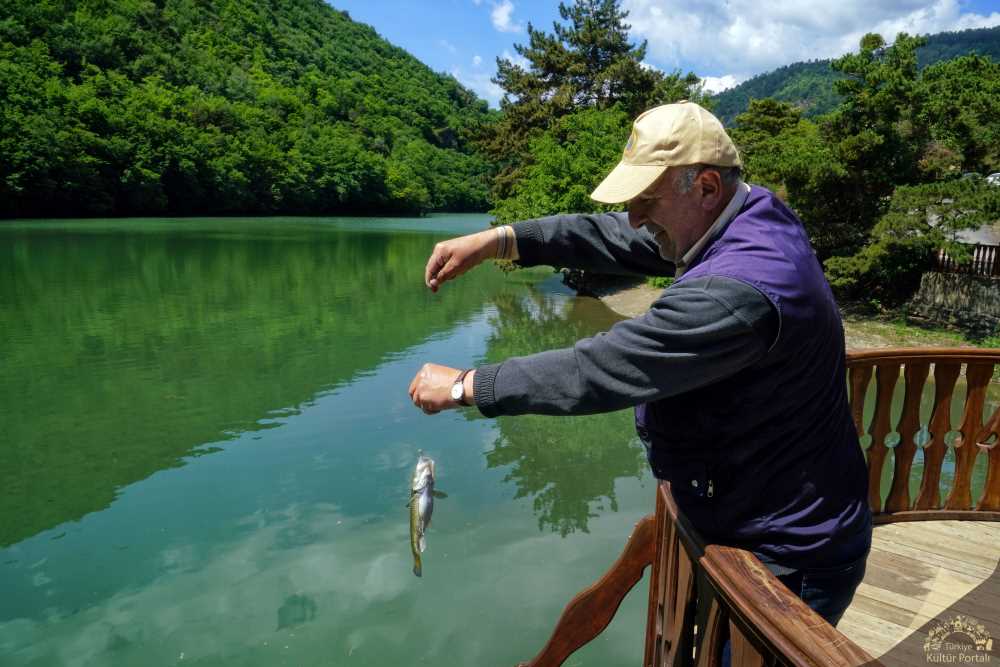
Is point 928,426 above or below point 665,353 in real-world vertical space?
below

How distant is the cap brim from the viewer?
163 centimetres

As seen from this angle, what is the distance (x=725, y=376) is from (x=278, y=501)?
264 inches

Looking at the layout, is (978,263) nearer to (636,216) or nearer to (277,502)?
(277,502)

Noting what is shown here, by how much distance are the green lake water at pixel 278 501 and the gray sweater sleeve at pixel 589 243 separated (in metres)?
3.65

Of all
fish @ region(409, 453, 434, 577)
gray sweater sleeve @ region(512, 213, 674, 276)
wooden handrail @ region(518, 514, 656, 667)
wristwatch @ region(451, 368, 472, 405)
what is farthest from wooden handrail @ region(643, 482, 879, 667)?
fish @ region(409, 453, 434, 577)

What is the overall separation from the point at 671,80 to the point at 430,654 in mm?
33994

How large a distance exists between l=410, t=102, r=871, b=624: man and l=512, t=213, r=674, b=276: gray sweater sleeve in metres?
0.51

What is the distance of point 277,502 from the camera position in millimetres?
7348

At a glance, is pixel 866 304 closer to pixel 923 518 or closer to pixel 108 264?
pixel 923 518

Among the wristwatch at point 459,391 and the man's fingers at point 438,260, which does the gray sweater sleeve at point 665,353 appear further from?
the man's fingers at point 438,260

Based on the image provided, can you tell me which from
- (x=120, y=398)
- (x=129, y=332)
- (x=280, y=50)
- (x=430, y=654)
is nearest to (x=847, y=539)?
(x=430, y=654)

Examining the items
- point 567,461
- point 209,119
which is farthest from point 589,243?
point 209,119

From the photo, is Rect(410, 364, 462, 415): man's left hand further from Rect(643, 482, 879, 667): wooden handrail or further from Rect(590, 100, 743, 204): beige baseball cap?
Rect(643, 482, 879, 667): wooden handrail

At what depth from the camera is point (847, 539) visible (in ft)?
5.61
